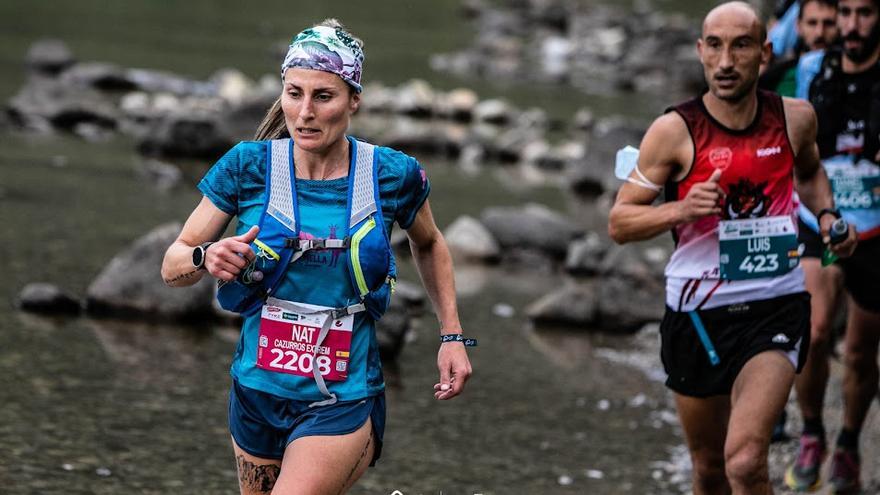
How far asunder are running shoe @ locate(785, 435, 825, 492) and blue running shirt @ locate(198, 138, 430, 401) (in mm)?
3625

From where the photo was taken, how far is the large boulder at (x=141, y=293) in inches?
444

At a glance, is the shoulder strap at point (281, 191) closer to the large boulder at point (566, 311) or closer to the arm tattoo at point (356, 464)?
the arm tattoo at point (356, 464)

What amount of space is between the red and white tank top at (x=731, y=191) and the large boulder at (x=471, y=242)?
8.85 metres

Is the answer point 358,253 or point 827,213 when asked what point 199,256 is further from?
point 827,213

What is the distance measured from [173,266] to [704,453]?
2641 mm

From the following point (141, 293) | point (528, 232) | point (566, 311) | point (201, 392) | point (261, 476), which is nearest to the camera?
point (261, 476)

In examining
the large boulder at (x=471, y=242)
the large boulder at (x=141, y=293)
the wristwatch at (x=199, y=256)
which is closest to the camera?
the wristwatch at (x=199, y=256)

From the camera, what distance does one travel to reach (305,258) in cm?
486

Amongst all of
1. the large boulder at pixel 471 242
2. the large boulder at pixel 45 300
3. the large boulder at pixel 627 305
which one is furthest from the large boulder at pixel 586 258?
the large boulder at pixel 45 300

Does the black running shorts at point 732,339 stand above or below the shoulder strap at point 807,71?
below

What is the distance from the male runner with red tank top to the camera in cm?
619

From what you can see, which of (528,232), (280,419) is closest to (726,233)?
(280,419)

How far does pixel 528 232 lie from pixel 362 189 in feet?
36.3

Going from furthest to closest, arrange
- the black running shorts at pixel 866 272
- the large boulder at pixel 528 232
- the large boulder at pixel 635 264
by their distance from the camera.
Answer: the large boulder at pixel 528 232
the large boulder at pixel 635 264
the black running shorts at pixel 866 272
